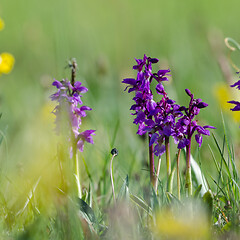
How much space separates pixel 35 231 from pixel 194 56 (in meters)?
A: 5.89

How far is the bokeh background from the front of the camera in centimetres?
320

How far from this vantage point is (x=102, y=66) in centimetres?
454

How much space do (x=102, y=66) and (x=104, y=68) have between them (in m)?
0.03

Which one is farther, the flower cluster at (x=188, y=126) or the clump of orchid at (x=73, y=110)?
the clump of orchid at (x=73, y=110)

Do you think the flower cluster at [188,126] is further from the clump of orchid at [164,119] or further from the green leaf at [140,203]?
the green leaf at [140,203]

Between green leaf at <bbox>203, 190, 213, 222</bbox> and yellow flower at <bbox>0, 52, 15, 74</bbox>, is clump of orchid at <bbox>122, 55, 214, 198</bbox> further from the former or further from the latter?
yellow flower at <bbox>0, 52, 15, 74</bbox>

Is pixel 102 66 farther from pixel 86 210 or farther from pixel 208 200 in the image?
pixel 208 200

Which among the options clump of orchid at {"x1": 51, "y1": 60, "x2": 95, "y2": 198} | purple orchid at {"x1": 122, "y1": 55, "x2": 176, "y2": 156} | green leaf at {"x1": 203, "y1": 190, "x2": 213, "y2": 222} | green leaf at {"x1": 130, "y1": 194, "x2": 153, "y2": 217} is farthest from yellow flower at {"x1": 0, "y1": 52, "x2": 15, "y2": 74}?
green leaf at {"x1": 203, "y1": 190, "x2": 213, "y2": 222}

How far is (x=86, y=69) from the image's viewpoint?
652cm

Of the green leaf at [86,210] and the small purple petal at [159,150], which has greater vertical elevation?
the small purple petal at [159,150]

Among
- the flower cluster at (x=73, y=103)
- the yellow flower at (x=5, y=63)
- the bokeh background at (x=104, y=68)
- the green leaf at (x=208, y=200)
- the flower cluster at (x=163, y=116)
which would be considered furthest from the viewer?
Answer: the yellow flower at (x=5, y=63)

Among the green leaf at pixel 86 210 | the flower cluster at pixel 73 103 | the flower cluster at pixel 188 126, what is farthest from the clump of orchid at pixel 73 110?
the flower cluster at pixel 188 126

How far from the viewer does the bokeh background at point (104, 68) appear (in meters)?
3.20

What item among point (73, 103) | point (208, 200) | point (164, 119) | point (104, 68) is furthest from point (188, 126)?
point (104, 68)
